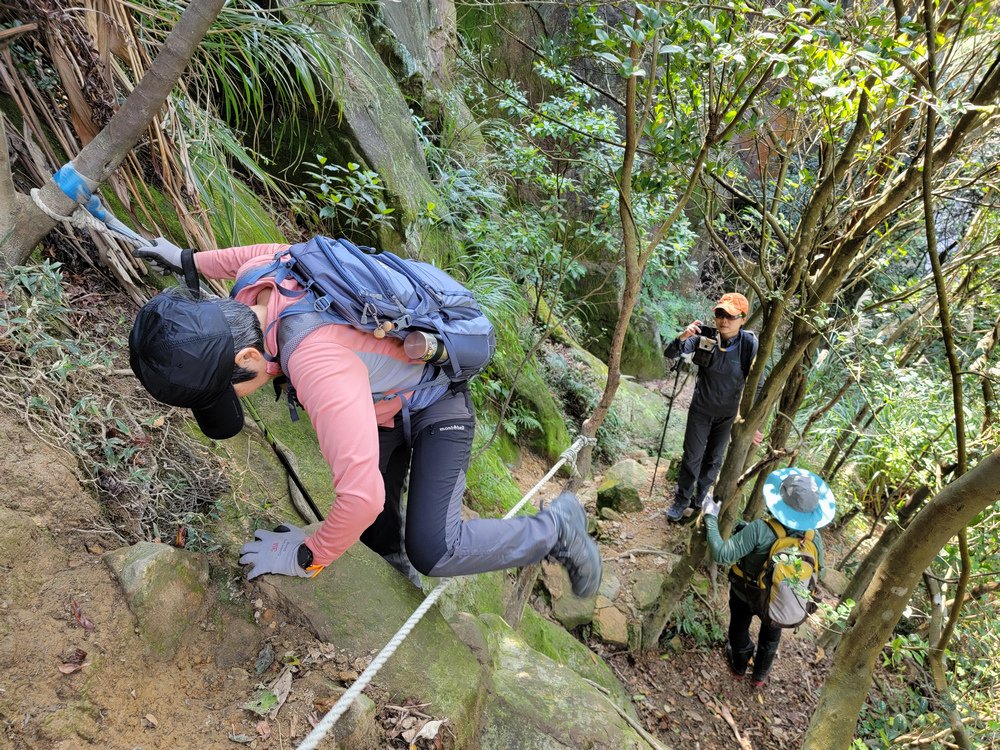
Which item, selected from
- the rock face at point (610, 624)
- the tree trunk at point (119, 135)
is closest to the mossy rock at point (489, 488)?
the rock face at point (610, 624)

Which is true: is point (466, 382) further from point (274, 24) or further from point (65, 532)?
point (274, 24)

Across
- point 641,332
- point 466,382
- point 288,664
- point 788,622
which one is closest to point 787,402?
point 788,622

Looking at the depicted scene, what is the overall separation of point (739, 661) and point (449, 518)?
11.9 feet

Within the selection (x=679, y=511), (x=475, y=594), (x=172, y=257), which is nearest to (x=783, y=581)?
(x=475, y=594)

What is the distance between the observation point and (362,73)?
14.8 ft

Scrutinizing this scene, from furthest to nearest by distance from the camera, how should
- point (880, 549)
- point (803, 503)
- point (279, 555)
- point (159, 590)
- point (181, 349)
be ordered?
point (880, 549)
point (803, 503)
point (279, 555)
point (159, 590)
point (181, 349)

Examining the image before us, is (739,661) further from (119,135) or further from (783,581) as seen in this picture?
(119,135)

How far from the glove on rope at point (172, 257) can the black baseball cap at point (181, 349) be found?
2.15ft

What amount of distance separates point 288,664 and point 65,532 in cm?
88

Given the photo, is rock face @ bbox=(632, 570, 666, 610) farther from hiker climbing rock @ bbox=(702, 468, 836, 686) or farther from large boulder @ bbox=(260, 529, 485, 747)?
large boulder @ bbox=(260, 529, 485, 747)

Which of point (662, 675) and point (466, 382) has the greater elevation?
point (466, 382)

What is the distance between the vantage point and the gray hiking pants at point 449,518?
2.33m

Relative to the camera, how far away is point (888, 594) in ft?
7.38

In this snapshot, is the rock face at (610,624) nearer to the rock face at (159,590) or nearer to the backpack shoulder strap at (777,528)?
the backpack shoulder strap at (777,528)
